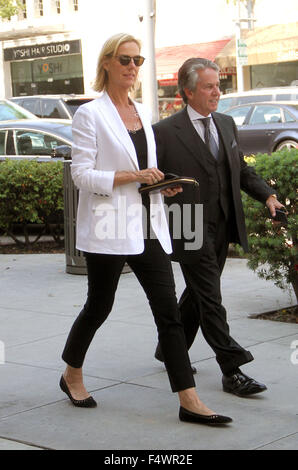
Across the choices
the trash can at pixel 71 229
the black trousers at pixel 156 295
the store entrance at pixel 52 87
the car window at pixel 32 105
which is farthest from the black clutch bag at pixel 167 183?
the store entrance at pixel 52 87

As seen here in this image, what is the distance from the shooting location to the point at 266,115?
67.1ft

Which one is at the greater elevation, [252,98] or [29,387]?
[252,98]

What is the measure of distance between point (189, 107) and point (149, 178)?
92 cm

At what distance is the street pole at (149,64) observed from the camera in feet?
53.3

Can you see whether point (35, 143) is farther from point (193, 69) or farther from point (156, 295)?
point (156, 295)

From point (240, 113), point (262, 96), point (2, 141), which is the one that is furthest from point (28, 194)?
point (262, 96)

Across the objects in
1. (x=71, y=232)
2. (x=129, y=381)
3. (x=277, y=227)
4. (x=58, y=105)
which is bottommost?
(x=129, y=381)

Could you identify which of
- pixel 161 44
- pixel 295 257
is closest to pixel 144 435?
pixel 295 257

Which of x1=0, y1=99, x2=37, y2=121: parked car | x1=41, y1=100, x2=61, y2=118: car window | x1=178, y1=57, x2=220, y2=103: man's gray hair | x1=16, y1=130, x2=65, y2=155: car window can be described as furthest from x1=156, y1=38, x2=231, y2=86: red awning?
x1=178, y1=57, x2=220, y2=103: man's gray hair

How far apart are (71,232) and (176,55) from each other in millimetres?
24303

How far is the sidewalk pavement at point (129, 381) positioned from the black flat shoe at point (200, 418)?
32mm

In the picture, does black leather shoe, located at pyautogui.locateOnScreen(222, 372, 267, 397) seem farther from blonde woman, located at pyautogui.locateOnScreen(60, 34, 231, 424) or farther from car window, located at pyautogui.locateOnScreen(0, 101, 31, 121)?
car window, located at pyautogui.locateOnScreen(0, 101, 31, 121)

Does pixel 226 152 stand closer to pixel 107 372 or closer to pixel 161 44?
pixel 107 372

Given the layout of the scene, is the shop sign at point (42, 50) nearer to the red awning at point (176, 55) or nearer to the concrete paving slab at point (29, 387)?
the red awning at point (176, 55)
